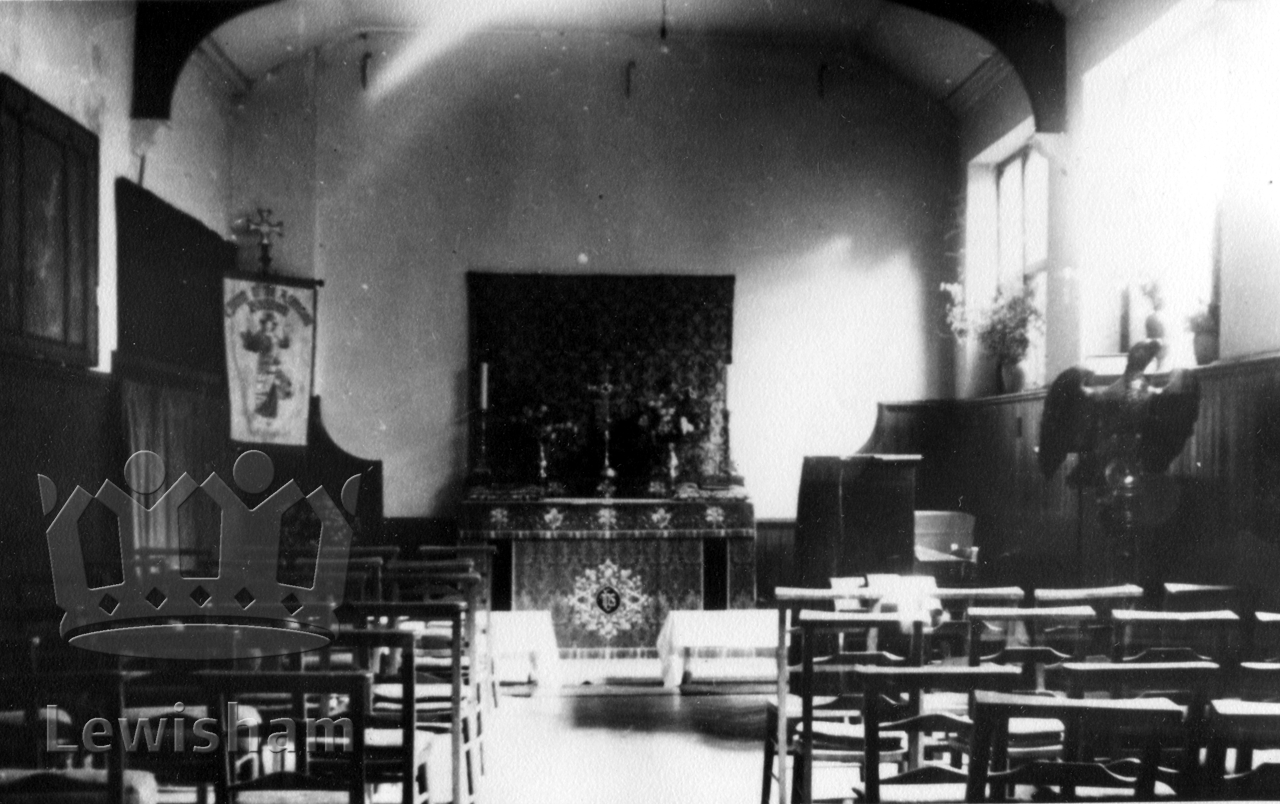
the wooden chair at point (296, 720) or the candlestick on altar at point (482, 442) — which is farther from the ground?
the candlestick on altar at point (482, 442)

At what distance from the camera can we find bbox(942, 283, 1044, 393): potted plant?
781cm

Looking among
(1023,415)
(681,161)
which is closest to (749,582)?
(1023,415)

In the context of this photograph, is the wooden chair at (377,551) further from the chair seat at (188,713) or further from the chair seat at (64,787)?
the chair seat at (64,787)

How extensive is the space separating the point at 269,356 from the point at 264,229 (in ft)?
3.37

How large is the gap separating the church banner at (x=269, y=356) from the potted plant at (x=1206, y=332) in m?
5.84

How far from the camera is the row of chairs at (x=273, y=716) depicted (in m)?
2.59

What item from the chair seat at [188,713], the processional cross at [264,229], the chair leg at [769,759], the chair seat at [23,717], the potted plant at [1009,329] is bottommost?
the chair leg at [769,759]

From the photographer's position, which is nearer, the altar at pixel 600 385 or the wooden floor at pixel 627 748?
the wooden floor at pixel 627 748

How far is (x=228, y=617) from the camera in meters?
5.42

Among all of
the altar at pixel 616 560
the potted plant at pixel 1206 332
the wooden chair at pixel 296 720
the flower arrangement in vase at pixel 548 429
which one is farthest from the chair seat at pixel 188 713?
the flower arrangement in vase at pixel 548 429

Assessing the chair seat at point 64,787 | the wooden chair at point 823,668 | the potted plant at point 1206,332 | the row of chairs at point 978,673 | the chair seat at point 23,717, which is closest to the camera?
the row of chairs at point 978,673

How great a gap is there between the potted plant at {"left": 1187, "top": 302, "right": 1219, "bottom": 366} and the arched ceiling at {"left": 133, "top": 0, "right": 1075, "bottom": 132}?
2052 mm

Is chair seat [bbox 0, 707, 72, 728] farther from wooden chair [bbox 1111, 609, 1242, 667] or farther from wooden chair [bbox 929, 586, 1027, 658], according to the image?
wooden chair [bbox 1111, 609, 1242, 667]

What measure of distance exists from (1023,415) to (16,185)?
5.79 meters
